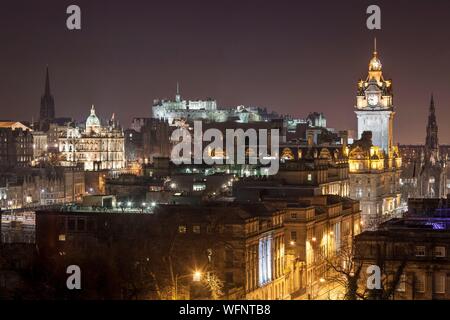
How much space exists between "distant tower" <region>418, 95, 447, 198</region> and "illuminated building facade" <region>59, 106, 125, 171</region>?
139ft

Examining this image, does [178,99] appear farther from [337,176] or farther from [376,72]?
[337,176]

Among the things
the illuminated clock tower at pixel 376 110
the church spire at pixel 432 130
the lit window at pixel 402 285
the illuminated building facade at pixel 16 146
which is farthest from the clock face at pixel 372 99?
the lit window at pixel 402 285

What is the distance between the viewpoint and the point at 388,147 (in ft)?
384

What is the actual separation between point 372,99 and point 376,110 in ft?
4.22

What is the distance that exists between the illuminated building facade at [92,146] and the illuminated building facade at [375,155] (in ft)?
149

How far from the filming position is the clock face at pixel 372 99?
117m

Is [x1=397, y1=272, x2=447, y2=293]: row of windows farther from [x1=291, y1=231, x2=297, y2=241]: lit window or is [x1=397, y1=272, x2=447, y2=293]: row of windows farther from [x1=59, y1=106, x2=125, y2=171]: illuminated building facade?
[x1=59, y1=106, x2=125, y2=171]: illuminated building facade

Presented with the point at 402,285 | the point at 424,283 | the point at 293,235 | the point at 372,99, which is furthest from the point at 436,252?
the point at 372,99

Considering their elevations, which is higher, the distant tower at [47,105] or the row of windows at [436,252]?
the distant tower at [47,105]

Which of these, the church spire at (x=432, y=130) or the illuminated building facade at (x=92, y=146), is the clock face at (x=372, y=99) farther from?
the illuminated building facade at (x=92, y=146)

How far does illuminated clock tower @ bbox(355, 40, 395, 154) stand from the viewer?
4582 inches

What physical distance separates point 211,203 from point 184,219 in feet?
21.1

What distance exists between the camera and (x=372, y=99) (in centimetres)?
11681
